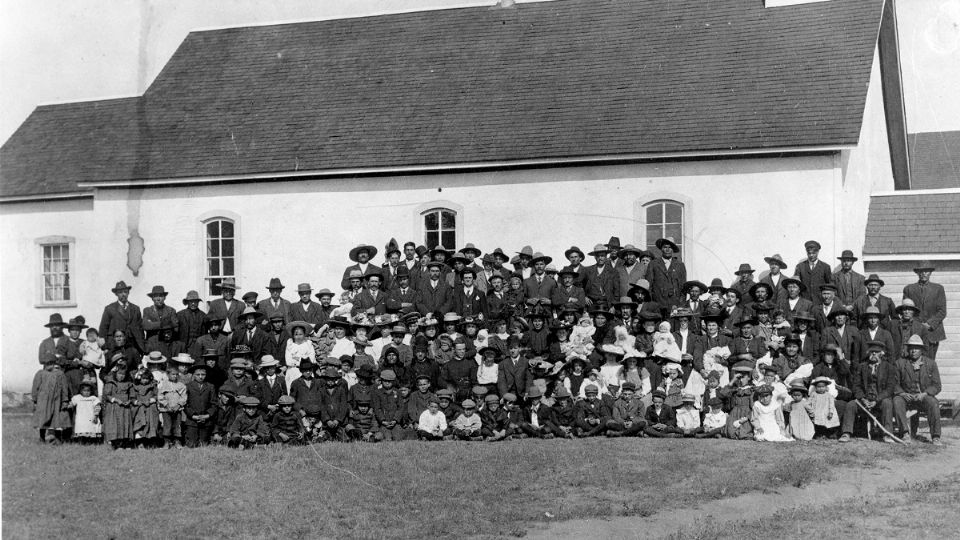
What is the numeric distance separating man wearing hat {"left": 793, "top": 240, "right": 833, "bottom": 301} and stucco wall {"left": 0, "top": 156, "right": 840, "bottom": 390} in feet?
3.97

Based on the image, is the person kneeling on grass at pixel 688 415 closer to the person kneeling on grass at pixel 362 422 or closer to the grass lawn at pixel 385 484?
the grass lawn at pixel 385 484

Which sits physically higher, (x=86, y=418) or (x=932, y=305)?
(x=932, y=305)

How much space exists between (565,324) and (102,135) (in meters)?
11.8

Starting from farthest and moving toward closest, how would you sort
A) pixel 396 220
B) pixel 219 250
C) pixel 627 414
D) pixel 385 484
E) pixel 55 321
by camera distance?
1. pixel 219 250
2. pixel 396 220
3. pixel 55 321
4. pixel 627 414
5. pixel 385 484

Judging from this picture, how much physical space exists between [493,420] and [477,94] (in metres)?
7.48

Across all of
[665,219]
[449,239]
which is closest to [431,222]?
[449,239]

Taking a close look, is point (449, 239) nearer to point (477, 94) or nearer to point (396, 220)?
point (396, 220)

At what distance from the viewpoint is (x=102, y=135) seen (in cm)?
1933

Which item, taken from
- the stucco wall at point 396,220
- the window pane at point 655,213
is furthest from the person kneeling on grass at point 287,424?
the window pane at point 655,213

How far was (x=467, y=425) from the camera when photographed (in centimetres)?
1135

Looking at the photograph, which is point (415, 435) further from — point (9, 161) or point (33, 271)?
point (9, 161)

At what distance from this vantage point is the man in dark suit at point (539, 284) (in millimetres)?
13016

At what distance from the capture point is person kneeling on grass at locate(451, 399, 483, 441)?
11328 millimetres

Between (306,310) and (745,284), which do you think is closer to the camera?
(745,284)
